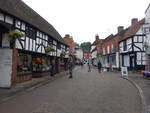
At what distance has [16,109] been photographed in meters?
6.33

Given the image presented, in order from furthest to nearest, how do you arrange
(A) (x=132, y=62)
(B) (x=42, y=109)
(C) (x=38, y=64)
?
(A) (x=132, y=62)
(C) (x=38, y=64)
(B) (x=42, y=109)

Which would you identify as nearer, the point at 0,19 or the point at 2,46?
the point at 0,19

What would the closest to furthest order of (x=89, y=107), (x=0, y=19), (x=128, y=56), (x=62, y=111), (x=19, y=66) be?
(x=62, y=111) → (x=89, y=107) → (x=0, y=19) → (x=19, y=66) → (x=128, y=56)

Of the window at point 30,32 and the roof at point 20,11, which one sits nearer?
A: the roof at point 20,11

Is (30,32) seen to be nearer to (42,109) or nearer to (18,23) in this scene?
(18,23)

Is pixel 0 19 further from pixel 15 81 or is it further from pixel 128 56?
pixel 128 56

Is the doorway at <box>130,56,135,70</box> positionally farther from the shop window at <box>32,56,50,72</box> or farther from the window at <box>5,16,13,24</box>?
the window at <box>5,16,13,24</box>

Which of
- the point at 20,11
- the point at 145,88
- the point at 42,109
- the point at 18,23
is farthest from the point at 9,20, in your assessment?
the point at 145,88

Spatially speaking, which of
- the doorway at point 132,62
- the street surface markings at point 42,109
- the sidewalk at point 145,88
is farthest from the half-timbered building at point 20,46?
the doorway at point 132,62

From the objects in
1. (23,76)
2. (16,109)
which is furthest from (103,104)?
(23,76)

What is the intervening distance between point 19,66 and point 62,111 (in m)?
8.12

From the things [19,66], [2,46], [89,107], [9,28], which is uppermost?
[9,28]

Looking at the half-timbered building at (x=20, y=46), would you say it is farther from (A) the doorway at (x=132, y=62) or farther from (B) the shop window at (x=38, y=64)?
(A) the doorway at (x=132, y=62)

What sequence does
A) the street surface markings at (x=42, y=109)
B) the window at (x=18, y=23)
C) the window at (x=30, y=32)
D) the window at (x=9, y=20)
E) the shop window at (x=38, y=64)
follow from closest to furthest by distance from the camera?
1. the street surface markings at (x=42, y=109)
2. the window at (x=9, y=20)
3. the window at (x=18, y=23)
4. the window at (x=30, y=32)
5. the shop window at (x=38, y=64)
